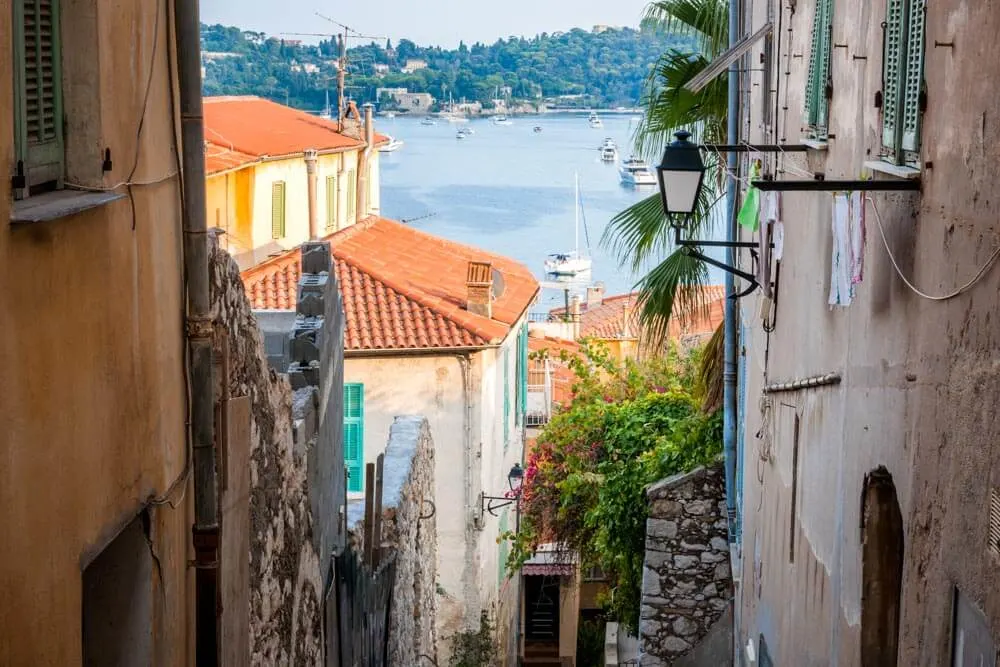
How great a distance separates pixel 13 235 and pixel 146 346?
1.39 meters

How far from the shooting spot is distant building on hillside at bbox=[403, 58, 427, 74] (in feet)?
297

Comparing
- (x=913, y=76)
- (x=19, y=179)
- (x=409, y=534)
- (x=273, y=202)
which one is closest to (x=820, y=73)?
(x=913, y=76)

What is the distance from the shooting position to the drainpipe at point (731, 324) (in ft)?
40.9

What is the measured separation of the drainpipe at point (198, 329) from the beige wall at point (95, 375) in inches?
3.5

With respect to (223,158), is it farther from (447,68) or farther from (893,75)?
(447,68)

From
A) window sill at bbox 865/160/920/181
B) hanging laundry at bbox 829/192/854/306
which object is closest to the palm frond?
hanging laundry at bbox 829/192/854/306

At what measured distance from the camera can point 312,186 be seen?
103 ft

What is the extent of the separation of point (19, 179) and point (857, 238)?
3530 mm

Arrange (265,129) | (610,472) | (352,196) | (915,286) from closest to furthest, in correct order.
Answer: (915,286), (610,472), (265,129), (352,196)

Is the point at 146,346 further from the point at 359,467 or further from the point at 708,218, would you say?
the point at 359,467

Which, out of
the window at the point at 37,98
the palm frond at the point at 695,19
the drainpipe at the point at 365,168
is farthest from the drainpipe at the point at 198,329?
the drainpipe at the point at 365,168

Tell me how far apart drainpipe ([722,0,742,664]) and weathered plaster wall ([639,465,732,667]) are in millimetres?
354

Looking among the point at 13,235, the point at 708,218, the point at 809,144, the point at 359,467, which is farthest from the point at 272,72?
the point at 13,235

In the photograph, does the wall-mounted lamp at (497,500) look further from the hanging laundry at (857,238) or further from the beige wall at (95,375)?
the beige wall at (95,375)
